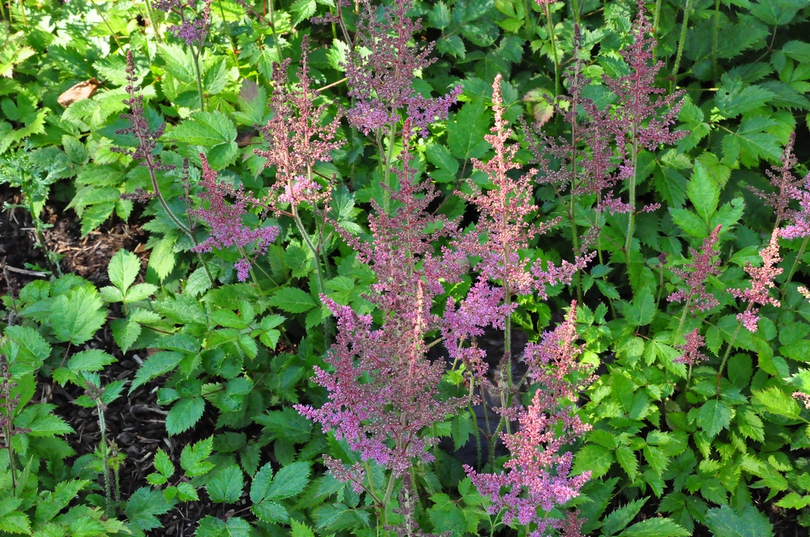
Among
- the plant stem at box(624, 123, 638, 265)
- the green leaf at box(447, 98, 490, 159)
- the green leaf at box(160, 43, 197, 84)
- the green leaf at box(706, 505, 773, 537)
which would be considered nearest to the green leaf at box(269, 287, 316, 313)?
the green leaf at box(447, 98, 490, 159)

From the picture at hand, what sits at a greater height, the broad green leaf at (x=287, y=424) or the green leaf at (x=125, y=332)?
the green leaf at (x=125, y=332)

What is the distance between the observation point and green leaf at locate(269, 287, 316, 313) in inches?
146

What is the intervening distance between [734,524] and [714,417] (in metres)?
0.48

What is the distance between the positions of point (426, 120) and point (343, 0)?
1.03 metres

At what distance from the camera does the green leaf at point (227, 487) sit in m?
3.18

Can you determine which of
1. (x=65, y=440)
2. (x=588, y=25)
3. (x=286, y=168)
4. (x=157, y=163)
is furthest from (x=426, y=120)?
(x=65, y=440)

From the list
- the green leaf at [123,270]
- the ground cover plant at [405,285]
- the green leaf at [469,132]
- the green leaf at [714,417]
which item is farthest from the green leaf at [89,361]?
the green leaf at [714,417]

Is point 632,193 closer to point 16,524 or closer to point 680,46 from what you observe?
point 680,46

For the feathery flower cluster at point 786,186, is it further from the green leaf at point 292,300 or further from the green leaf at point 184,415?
the green leaf at point 184,415

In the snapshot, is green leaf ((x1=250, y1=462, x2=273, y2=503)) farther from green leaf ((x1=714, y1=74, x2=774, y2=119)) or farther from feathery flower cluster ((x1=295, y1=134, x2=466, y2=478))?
green leaf ((x1=714, y1=74, x2=774, y2=119))

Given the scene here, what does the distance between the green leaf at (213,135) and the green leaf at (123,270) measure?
0.67 m

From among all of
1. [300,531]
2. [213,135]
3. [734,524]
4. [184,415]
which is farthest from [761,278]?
[213,135]

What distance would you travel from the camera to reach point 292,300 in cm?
373

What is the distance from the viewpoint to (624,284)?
443cm
